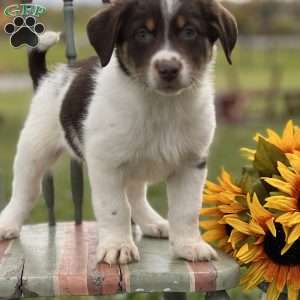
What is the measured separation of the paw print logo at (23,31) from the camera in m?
2.60

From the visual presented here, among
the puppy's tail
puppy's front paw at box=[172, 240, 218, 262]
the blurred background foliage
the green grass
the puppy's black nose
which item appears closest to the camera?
the puppy's black nose

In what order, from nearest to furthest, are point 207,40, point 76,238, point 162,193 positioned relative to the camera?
point 207,40
point 76,238
point 162,193

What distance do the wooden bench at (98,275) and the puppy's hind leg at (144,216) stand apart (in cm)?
25

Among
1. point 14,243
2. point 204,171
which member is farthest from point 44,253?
point 204,171

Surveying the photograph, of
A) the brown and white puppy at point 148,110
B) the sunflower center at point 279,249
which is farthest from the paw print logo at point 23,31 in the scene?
the sunflower center at point 279,249

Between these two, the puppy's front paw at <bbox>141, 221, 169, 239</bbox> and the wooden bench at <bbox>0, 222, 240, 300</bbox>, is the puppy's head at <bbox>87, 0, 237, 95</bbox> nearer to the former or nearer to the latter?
the wooden bench at <bbox>0, 222, 240, 300</bbox>

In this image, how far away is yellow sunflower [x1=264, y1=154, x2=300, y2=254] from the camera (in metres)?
2.26

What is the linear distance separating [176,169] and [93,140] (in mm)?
317

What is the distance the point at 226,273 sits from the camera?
2.29 meters

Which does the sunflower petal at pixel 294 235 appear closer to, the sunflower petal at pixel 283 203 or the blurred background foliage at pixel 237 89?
the sunflower petal at pixel 283 203

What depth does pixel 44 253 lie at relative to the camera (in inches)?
99.2

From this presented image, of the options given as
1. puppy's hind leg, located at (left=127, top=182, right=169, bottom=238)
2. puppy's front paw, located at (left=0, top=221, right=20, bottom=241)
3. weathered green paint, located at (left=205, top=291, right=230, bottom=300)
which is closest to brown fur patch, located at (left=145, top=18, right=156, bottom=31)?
puppy's hind leg, located at (left=127, top=182, right=169, bottom=238)

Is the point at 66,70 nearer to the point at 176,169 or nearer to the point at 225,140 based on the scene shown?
the point at 176,169

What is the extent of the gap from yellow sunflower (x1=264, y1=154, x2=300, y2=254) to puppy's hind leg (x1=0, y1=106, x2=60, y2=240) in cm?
94
